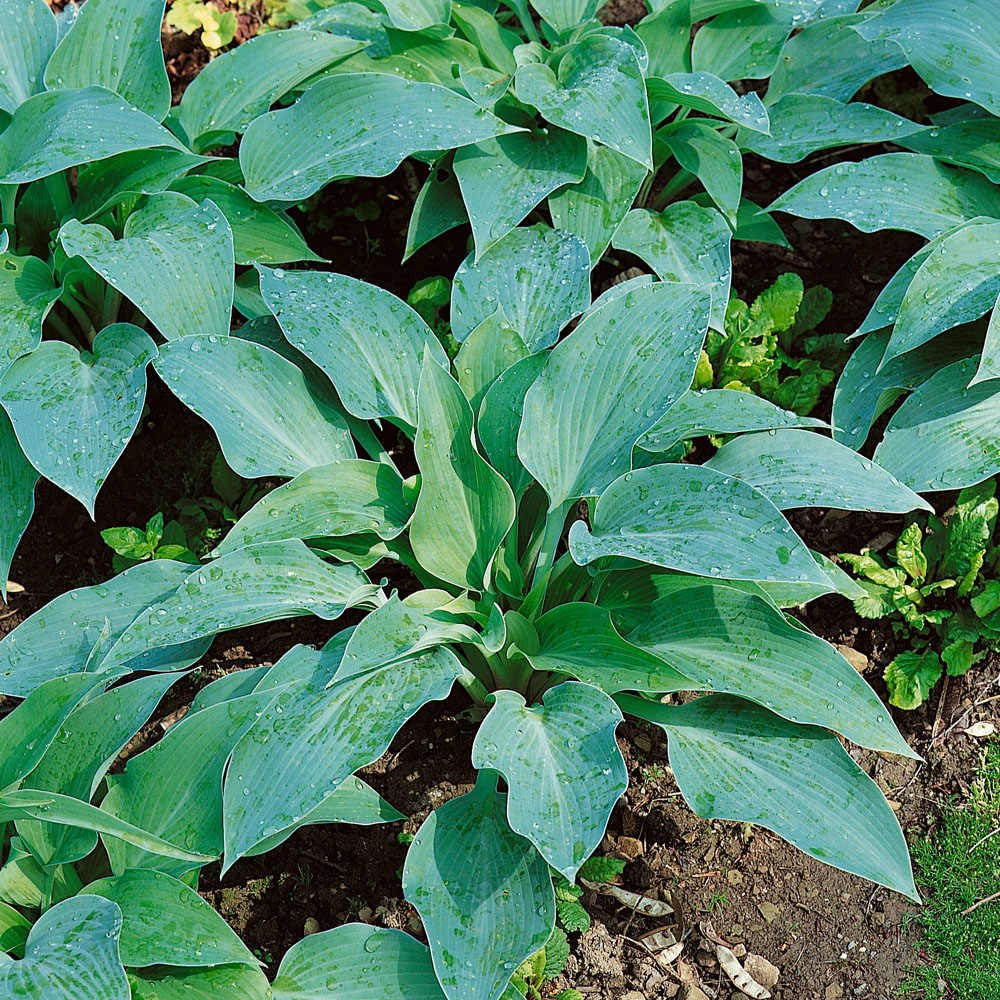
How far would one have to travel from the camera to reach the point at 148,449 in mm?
2822

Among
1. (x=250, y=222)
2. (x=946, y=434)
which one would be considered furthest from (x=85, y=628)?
(x=946, y=434)

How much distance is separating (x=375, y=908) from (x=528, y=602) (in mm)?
720

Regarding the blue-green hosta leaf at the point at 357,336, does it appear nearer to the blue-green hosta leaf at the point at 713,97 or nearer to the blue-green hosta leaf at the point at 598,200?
the blue-green hosta leaf at the point at 598,200

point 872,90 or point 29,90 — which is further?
point 872,90

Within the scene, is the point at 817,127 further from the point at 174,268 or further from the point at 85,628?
the point at 85,628

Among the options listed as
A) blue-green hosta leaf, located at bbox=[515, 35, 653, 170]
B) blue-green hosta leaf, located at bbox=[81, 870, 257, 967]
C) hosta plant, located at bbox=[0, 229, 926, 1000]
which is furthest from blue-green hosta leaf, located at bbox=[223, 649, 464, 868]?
blue-green hosta leaf, located at bbox=[515, 35, 653, 170]

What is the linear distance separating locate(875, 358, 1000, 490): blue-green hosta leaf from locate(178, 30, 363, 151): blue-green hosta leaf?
70.6 inches

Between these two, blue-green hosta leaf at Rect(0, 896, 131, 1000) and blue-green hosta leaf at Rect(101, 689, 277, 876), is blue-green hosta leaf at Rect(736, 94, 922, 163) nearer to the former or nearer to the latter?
blue-green hosta leaf at Rect(101, 689, 277, 876)

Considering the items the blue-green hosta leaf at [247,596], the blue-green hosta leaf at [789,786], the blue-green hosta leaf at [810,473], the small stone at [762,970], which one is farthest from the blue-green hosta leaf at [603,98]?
the small stone at [762,970]

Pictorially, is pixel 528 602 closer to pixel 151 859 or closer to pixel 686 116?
pixel 151 859

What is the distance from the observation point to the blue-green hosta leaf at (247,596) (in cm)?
182

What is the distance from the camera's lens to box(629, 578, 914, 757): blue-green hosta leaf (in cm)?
182

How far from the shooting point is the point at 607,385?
6.66 feet

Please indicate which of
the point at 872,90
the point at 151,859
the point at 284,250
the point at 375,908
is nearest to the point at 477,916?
the point at 375,908
